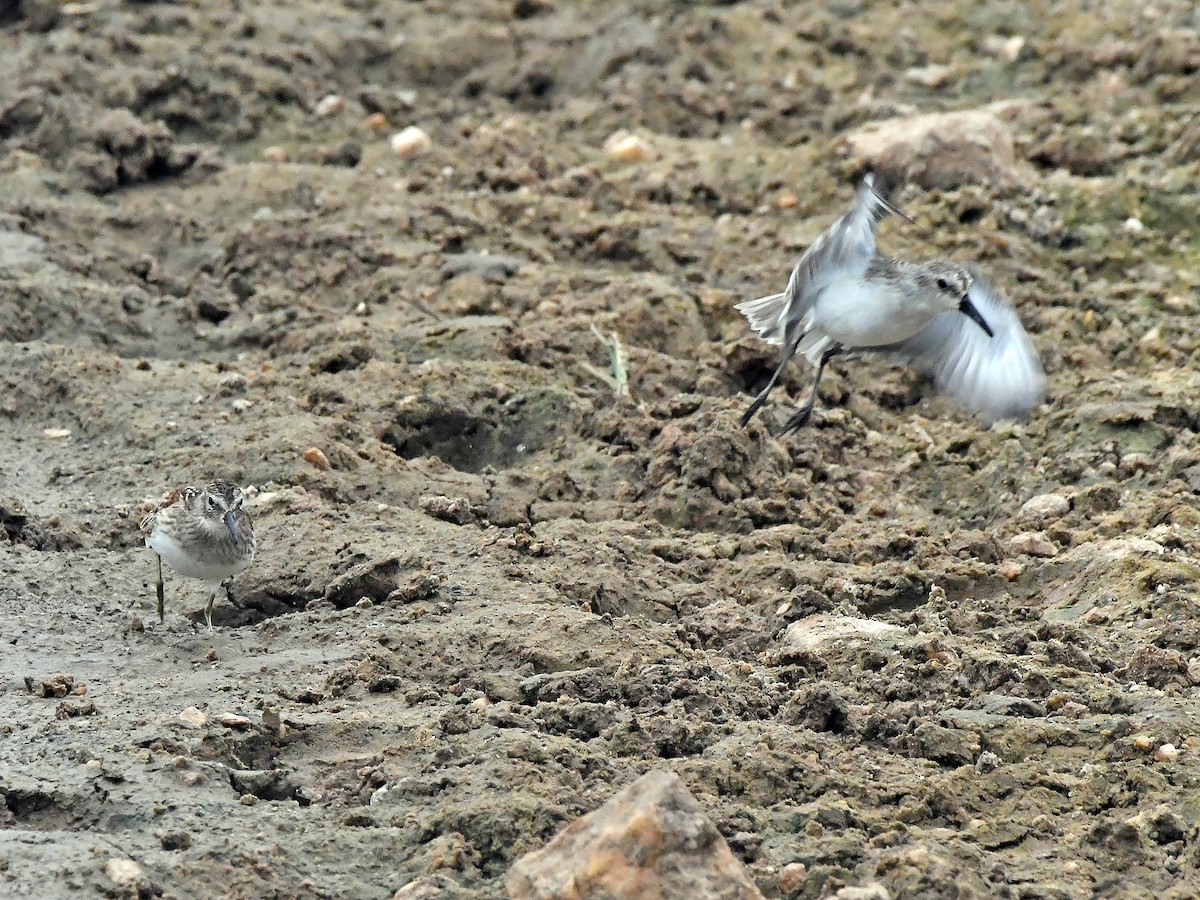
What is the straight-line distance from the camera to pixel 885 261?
296 inches

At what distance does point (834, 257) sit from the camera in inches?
294

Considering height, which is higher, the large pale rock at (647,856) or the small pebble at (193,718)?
the large pale rock at (647,856)

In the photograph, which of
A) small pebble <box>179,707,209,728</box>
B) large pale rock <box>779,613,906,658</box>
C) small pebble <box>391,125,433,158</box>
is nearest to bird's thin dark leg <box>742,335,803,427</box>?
large pale rock <box>779,613,906,658</box>

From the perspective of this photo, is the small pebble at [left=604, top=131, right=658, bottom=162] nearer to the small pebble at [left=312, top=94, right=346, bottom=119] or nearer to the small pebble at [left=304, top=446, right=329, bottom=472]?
the small pebble at [left=312, top=94, right=346, bottom=119]

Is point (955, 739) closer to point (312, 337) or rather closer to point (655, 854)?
point (655, 854)

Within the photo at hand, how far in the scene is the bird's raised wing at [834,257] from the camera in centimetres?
723

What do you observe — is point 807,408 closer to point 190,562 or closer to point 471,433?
point 471,433

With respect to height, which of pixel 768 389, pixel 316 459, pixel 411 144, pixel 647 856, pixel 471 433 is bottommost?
pixel 411 144

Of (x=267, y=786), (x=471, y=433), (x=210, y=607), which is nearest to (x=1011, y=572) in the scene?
(x=471, y=433)

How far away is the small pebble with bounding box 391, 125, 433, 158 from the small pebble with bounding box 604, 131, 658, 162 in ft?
3.45

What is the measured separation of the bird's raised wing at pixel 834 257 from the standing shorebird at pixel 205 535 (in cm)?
231

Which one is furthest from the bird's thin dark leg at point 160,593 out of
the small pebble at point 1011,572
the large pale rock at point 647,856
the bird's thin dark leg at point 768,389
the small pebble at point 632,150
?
the small pebble at point 632,150

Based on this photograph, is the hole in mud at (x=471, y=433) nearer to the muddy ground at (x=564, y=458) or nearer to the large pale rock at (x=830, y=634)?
the muddy ground at (x=564, y=458)

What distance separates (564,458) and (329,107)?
A: 4.63 metres
